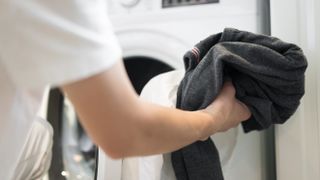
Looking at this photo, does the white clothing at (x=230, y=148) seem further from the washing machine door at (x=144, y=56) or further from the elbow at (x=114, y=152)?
the elbow at (x=114, y=152)

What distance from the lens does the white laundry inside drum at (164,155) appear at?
0.89m

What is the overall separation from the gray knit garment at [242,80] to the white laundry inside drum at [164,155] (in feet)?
0.10

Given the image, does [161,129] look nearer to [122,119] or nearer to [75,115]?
[122,119]

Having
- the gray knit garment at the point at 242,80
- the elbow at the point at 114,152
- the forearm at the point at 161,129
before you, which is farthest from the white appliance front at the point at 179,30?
the elbow at the point at 114,152

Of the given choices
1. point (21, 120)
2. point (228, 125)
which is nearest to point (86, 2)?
point (21, 120)

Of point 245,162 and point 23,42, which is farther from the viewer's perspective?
point 245,162

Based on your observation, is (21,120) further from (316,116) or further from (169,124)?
(316,116)

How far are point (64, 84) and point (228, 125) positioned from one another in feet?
1.41

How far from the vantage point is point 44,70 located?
0.44 meters

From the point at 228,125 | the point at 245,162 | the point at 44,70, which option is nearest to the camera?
the point at 44,70

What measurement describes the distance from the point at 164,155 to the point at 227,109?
→ 0.20 m

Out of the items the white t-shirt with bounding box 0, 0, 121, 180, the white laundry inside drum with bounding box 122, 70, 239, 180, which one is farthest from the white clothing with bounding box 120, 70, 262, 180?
the white t-shirt with bounding box 0, 0, 121, 180

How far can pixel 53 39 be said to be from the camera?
0.44m

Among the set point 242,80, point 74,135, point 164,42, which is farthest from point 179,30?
point 74,135
